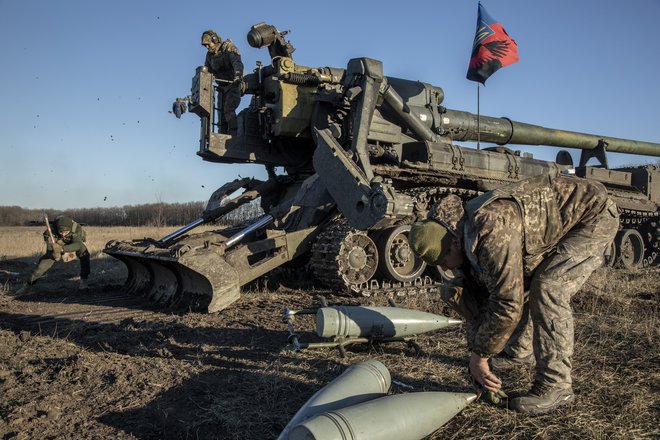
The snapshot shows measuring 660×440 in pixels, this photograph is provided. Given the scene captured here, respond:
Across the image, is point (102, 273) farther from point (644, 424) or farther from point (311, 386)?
point (644, 424)

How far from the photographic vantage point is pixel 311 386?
419 cm

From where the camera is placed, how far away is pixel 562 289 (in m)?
3.78

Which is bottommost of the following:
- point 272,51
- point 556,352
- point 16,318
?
point 16,318

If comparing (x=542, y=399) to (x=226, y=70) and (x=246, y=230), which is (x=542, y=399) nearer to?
(x=246, y=230)

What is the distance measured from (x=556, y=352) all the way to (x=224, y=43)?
8.73 metres

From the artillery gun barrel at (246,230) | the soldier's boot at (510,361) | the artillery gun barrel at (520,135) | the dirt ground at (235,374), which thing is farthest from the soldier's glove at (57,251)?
the soldier's boot at (510,361)

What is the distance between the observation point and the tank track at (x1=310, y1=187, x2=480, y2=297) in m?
8.04

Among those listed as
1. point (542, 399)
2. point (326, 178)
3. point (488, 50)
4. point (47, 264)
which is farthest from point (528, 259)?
point (47, 264)

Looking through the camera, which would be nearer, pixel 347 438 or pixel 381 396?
pixel 347 438

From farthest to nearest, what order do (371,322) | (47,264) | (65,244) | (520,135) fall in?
(520,135), (65,244), (47,264), (371,322)

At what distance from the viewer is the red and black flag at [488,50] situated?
37.1 feet

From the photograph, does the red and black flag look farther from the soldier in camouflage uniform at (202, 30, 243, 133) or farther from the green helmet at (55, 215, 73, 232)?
the green helmet at (55, 215, 73, 232)

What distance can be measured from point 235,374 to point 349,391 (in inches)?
58.8

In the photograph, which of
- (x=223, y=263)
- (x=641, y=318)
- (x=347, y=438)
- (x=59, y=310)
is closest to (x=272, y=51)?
(x=223, y=263)
